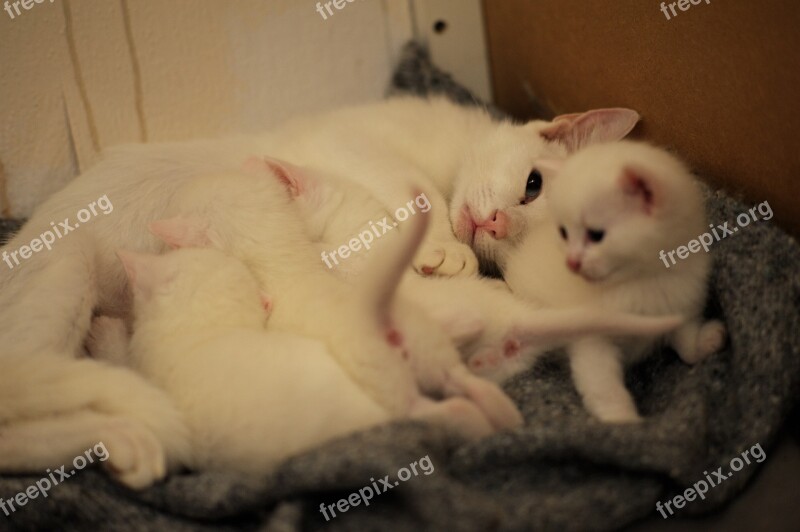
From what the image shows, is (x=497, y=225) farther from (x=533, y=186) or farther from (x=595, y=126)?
(x=595, y=126)

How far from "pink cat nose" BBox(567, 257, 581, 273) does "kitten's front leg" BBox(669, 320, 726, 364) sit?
10.5 inches

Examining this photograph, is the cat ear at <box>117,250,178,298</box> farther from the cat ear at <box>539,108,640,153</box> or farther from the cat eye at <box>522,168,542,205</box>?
the cat ear at <box>539,108,640,153</box>

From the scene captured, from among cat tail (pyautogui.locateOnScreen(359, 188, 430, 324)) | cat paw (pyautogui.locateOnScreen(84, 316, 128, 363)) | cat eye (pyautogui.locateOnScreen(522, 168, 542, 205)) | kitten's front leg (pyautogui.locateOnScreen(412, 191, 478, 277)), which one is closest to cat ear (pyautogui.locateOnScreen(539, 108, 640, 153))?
cat eye (pyautogui.locateOnScreen(522, 168, 542, 205))

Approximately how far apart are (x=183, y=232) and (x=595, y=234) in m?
0.84

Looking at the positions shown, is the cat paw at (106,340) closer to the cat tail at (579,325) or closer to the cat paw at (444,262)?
the cat paw at (444,262)

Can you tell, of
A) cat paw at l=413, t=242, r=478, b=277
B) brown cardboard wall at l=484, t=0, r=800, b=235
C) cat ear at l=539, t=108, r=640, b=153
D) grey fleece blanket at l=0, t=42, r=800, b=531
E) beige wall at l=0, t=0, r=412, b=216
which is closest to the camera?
grey fleece blanket at l=0, t=42, r=800, b=531

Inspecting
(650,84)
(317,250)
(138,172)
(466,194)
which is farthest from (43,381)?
(650,84)

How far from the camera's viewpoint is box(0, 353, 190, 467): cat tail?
116 cm

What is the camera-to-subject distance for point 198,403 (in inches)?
46.5

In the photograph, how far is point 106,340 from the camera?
1486mm

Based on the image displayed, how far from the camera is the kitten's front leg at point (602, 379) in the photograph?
1247 mm

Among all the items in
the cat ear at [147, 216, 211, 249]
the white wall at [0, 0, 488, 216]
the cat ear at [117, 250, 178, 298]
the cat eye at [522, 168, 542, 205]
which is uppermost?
the white wall at [0, 0, 488, 216]

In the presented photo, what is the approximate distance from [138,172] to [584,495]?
1.30 m

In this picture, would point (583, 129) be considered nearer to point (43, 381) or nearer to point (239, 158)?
point (239, 158)
